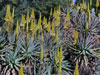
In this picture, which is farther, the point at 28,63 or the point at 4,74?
the point at 28,63

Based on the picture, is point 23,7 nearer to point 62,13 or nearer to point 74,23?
point 62,13

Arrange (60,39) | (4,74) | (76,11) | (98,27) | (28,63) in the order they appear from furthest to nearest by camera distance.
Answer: (76,11) < (98,27) < (60,39) < (28,63) < (4,74)

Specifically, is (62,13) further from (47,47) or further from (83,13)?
(47,47)

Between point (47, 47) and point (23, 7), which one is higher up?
point (23, 7)

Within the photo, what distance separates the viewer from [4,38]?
22.8ft

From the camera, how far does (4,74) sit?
6.03 m

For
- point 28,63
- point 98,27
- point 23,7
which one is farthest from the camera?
point 23,7

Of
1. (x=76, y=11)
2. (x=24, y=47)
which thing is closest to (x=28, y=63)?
(x=24, y=47)

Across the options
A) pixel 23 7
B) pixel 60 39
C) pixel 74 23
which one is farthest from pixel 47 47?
pixel 23 7

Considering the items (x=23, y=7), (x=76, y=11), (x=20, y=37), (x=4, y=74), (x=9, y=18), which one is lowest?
(x=4, y=74)

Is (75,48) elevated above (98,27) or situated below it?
below

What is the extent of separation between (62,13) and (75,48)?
3.66m

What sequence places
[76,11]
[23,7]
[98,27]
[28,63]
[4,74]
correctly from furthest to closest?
[23,7]
[76,11]
[98,27]
[28,63]
[4,74]

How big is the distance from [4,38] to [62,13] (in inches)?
158
